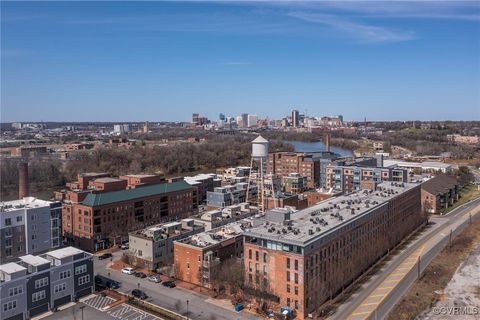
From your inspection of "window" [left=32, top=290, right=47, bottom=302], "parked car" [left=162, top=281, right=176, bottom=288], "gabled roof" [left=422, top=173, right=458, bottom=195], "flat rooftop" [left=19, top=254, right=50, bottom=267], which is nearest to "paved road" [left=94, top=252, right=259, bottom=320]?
"parked car" [left=162, top=281, right=176, bottom=288]

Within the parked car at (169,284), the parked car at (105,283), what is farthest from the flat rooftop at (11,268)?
the parked car at (169,284)

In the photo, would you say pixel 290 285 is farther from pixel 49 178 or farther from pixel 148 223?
pixel 49 178

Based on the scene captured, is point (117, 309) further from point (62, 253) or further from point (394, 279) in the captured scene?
point (394, 279)

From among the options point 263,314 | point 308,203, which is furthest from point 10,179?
point 263,314

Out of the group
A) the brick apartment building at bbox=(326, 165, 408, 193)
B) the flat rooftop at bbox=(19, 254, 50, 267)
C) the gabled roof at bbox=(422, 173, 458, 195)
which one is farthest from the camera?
the brick apartment building at bbox=(326, 165, 408, 193)

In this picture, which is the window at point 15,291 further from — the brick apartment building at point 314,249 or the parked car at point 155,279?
the brick apartment building at point 314,249

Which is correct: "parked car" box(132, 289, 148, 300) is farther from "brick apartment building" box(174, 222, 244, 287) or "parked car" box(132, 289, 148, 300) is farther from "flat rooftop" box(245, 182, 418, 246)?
"flat rooftop" box(245, 182, 418, 246)

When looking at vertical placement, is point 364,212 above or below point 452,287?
above
